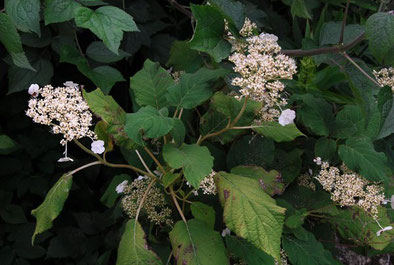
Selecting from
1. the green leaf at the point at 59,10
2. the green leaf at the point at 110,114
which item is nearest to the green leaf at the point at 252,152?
the green leaf at the point at 110,114

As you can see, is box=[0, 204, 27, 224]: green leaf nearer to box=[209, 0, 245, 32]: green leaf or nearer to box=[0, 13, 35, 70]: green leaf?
box=[0, 13, 35, 70]: green leaf

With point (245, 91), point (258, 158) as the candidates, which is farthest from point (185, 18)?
point (245, 91)

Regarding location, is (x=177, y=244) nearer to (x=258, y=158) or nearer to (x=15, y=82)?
(x=258, y=158)

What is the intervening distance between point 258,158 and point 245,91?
0.29 meters

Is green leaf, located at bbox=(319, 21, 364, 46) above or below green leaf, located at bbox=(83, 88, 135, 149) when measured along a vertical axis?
above

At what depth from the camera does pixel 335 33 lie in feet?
4.65

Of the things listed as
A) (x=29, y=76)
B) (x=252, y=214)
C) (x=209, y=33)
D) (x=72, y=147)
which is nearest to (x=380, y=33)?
(x=209, y=33)

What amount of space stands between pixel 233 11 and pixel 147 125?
1.45ft

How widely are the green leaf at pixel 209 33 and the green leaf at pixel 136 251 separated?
1.43 feet

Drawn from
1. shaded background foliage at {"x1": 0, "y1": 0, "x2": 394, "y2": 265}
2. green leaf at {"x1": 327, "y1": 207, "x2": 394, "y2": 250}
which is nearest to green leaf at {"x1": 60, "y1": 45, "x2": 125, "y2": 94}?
shaded background foliage at {"x1": 0, "y1": 0, "x2": 394, "y2": 265}

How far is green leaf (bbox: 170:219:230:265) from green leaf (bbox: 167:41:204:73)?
516 millimetres

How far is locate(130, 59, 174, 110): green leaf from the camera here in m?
1.11

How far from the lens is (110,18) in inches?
43.7

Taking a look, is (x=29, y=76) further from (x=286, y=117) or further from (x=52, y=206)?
(x=286, y=117)
